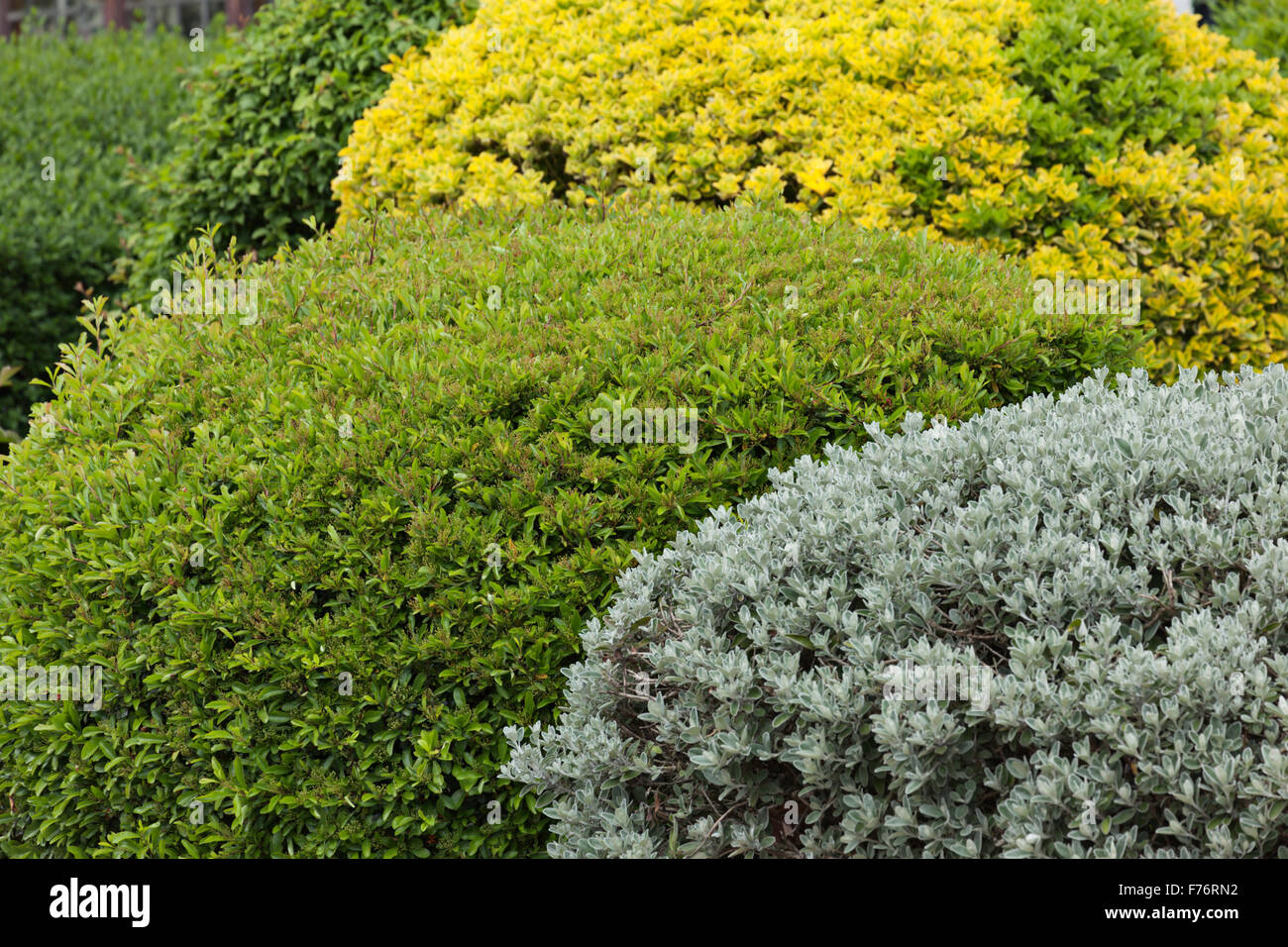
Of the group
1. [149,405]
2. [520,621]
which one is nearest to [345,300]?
[149,405]

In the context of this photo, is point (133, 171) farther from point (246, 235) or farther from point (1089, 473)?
point (1089, 473)

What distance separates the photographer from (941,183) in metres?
5.30

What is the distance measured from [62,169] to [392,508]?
7.35 meters

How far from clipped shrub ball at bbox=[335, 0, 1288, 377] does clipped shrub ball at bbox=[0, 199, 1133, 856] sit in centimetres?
133

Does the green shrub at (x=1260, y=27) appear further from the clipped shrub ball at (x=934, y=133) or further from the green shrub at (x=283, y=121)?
the green shrub at (x=283, y=121)

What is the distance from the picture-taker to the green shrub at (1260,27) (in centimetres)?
995

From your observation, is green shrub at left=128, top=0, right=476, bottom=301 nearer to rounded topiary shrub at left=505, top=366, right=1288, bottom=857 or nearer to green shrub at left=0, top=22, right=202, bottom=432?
green shrub at left=0, top=22, right=202, bottom=432

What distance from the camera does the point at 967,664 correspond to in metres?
2.46

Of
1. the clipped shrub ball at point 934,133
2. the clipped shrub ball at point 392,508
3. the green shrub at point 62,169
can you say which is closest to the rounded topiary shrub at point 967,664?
the clipped shrub ball at point 392,508

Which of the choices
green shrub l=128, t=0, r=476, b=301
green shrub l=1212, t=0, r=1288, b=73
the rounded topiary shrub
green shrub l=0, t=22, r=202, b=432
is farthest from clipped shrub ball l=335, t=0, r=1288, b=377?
green shrub l=1212, t=0, r=1288, b=73

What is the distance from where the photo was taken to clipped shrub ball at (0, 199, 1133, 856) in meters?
3.19

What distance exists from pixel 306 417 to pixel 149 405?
701 millimetres

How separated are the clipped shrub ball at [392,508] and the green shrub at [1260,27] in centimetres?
750
